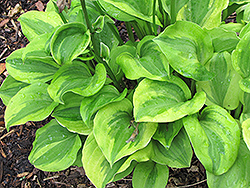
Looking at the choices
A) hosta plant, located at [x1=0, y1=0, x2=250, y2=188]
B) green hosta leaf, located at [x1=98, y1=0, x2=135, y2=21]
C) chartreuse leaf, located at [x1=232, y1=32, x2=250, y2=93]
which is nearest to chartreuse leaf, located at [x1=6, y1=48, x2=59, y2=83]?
hosta plant, located at [x1=0, y1=0, x2=250, y2=188]

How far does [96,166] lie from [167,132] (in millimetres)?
450

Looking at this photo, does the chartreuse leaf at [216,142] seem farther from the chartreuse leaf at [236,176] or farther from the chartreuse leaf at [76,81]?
the chartreuse leaf at [76,81]

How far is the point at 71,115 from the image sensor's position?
1435 mm

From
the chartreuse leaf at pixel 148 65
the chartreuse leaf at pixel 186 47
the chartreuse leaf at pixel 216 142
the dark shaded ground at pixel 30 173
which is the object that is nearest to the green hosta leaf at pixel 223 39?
the chartreuse leaf at pixel 186 47

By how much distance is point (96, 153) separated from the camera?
1359 millimetres

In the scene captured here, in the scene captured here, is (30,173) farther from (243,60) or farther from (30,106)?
(243,60)

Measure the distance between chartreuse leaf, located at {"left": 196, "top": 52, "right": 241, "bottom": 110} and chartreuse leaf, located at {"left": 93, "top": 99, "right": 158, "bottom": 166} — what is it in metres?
0.40

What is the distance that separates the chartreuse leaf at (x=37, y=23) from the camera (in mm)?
1668

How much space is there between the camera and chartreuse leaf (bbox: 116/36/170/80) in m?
1.21

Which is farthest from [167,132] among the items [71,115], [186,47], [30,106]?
[30,106]

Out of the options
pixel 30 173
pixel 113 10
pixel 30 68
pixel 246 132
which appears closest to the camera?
pixel 246 132

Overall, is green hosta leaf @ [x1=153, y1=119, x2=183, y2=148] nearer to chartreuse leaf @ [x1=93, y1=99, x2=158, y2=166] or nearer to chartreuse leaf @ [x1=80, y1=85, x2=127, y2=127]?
chartreuse leaf @ [x1=93, y1=99, x2=158, y2=166]

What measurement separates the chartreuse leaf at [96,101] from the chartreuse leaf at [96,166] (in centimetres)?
16

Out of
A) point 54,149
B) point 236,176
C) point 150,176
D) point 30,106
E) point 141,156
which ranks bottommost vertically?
point 150,176
